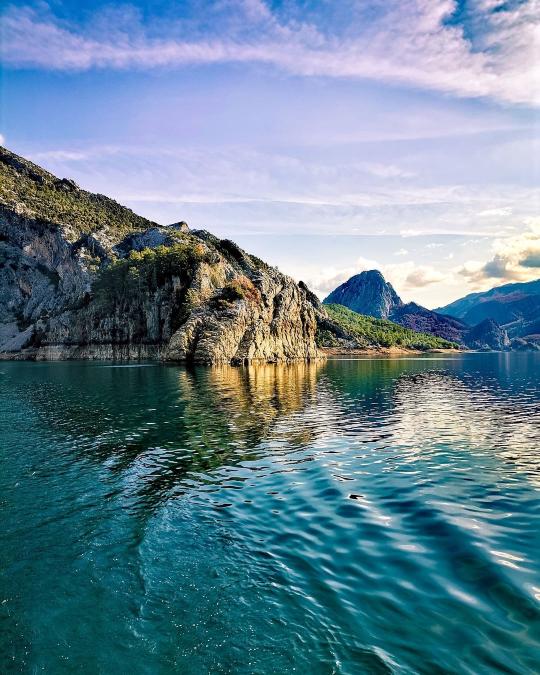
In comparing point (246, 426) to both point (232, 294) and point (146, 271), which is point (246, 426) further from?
point (146, 271)

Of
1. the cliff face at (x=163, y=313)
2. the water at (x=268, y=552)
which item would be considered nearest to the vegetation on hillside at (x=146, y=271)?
the cliff face at (x=163, y=313)

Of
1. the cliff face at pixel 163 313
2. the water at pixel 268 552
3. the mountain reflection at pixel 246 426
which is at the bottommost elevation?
the water at pixel 268 552

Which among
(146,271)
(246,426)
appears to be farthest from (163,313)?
(246,426)

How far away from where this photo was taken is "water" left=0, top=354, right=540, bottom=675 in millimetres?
9828

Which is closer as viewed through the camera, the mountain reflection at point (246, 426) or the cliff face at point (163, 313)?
the mountain reflection at point (246, 426)

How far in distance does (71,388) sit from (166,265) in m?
100.0

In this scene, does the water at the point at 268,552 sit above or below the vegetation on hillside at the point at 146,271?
below

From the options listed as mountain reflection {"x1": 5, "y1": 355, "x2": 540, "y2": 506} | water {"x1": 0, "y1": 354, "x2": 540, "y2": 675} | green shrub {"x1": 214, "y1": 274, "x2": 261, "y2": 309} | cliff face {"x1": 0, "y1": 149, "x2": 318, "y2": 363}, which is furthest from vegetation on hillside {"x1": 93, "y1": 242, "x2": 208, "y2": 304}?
water {"x1": 0, "y1": 354, "x2": 540, "y2": 675}

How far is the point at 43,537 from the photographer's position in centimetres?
1591

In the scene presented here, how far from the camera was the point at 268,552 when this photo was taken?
14.7 metres

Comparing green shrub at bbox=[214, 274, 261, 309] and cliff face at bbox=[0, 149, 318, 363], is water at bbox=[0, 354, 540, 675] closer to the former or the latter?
cliff face at bbox=[0, 149, 318, 363]

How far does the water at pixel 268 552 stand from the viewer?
387 inches

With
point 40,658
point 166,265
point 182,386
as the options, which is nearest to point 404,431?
point 40,658

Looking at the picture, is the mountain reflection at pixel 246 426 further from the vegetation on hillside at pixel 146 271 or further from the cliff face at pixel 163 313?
the vegetation on hillside at pixel 146 271
